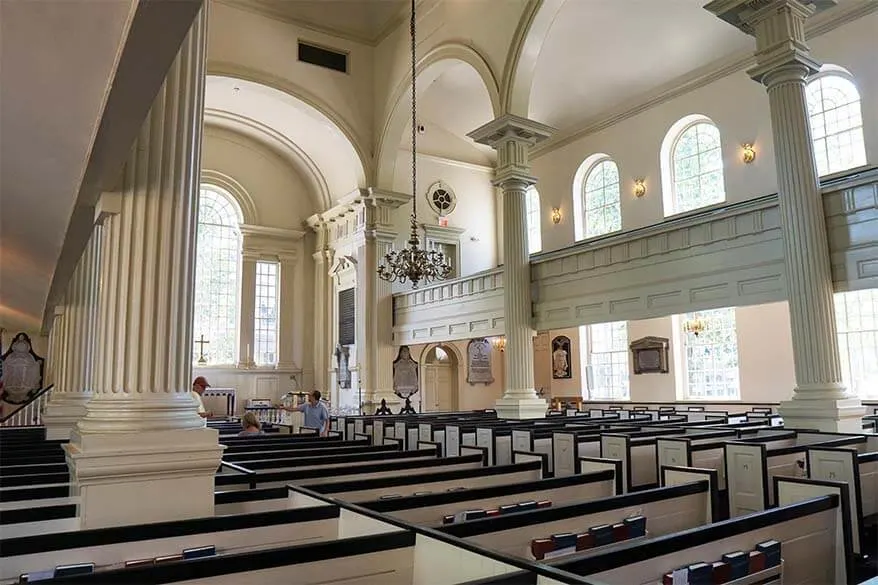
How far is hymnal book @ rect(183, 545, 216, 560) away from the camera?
8.66 feet

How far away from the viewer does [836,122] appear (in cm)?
1170

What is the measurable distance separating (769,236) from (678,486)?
17.8 feet

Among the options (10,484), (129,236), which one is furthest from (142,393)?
(10,484)

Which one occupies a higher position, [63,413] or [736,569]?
[63,413]

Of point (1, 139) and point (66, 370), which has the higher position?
point (1, 139)

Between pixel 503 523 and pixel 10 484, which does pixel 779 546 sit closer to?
pixel 503 523

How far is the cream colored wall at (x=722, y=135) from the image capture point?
36.9 ft

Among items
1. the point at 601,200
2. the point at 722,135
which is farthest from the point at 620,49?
the point at 601,200

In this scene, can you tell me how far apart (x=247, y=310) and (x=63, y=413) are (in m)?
10.1

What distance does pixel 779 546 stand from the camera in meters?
3.01

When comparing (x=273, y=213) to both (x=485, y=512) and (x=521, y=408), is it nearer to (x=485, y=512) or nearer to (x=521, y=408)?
(x=521, y=408)

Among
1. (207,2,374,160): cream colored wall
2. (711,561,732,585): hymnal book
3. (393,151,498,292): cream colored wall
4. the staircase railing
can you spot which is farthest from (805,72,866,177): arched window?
the staircase railing

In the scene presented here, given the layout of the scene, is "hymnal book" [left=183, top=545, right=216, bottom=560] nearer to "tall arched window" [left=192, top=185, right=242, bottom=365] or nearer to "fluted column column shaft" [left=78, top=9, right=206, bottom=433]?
"fluted column column shaft" [left=78, top=9, right=206, bottom=433]

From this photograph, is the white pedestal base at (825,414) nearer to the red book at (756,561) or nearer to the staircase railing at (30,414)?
the red book at (756,561)
